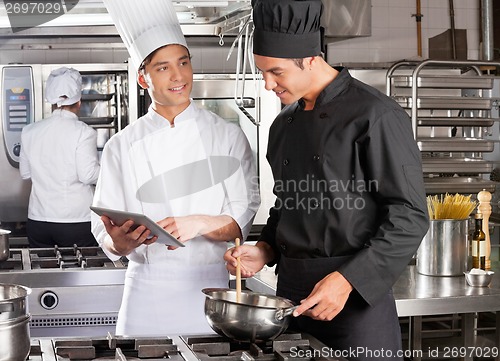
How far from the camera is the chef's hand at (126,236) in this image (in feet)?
8.09

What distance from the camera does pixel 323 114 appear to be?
239 cm

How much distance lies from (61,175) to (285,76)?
318cm

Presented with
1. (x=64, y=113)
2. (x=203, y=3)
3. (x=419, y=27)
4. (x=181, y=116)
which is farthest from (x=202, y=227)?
(x=419, y=27)

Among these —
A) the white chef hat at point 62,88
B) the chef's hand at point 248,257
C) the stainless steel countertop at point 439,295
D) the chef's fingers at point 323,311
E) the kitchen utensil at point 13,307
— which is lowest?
the stainless steel countertop at point 439,295

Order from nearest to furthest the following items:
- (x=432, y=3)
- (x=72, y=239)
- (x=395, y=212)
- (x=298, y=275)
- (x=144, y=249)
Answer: (x=395, y=212) → (x=298, y=275) → (x=144, y=249) → (x=72, y=239) → (x=432, y=3)

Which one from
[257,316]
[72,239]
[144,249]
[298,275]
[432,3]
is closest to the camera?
[257,316]

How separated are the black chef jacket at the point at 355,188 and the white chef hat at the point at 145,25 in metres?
0.59

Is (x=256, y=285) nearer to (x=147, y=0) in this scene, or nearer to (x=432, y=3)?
(x=147, y=0)

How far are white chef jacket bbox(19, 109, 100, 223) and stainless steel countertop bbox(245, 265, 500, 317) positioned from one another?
2116mm

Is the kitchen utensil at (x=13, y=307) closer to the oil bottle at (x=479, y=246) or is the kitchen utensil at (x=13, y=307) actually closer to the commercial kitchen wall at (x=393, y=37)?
the oil bottle at (x=479, y=246)

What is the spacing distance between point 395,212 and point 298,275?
0.36 m

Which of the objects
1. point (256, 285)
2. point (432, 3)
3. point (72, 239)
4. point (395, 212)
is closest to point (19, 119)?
point (72, 239)

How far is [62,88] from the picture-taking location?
5.33 meters

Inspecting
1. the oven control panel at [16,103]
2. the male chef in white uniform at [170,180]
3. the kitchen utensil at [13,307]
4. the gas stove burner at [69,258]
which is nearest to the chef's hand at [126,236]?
the male chef in white uniform at [170,180]
